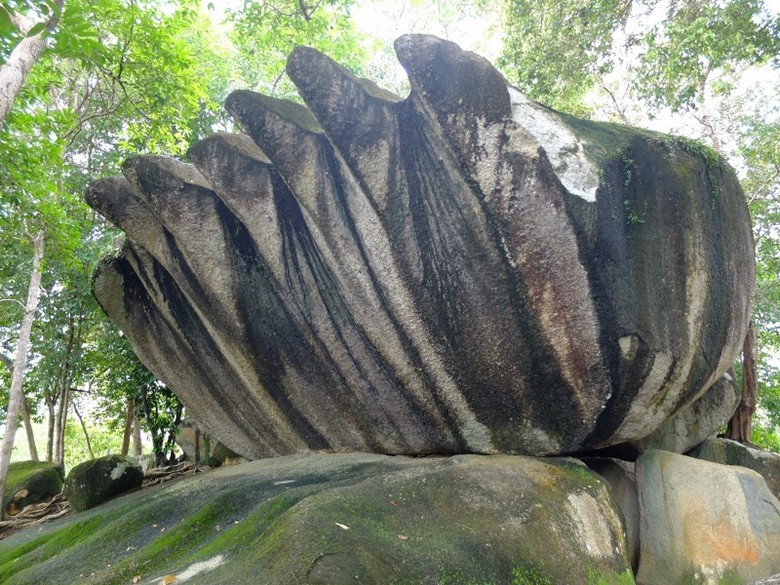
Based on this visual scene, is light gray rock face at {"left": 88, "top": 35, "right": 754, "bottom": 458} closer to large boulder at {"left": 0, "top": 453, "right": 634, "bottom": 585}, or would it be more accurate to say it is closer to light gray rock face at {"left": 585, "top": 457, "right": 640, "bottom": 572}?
light gray rock face at {"left": 585, "top": 457, "right": 640, "bottom": 572}

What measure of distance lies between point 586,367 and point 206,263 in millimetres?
3964

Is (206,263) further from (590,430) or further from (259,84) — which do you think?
(259,84)

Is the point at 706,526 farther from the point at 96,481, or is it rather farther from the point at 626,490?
the point at 96,481

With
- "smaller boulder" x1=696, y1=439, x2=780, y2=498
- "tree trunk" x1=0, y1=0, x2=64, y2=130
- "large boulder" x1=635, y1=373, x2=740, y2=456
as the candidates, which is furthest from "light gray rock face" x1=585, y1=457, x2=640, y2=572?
"tree trunk" x1=0, y1=0, x2=64, y2=130

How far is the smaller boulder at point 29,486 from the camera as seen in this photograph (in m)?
9.43

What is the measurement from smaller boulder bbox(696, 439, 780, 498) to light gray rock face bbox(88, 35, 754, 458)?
1.62 metres

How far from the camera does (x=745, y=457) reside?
20.3ft

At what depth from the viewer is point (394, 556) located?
2844mm

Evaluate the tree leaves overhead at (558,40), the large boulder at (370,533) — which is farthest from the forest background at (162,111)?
the large boulder at (370,533)

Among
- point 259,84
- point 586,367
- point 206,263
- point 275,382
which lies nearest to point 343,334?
point 275,382

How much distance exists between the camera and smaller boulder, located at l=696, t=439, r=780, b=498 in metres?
6.08

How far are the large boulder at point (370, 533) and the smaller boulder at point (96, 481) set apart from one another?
140 centimetres

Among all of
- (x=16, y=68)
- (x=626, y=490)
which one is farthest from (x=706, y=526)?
(x=16, y=68)

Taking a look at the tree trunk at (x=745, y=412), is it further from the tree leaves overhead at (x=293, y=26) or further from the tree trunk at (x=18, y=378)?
the tree trunk at (x=18, y=378)
